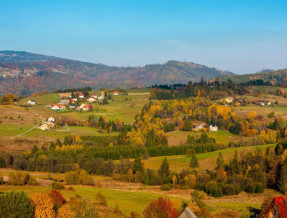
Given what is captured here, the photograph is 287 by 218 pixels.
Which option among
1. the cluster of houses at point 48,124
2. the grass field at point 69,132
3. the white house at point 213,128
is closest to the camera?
the grass field at point 69,132

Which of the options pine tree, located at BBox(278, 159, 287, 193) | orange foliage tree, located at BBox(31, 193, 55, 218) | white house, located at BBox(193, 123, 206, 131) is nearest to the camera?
orange foliage tree, located at BBox(31, 193, 55, 218)

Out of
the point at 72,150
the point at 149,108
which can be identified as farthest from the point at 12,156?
the point at 149,108

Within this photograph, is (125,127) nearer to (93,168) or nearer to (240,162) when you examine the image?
(93,168)

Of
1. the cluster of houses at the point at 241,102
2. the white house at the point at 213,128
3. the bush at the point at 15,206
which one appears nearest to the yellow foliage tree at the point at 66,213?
the bush at the point at 15,206

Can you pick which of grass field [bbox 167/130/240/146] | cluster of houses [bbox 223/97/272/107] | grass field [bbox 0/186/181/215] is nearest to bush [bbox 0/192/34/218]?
grass field [bbox 0/186/181/215]

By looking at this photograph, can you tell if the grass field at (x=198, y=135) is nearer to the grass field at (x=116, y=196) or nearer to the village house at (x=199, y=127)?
the village house at (x=199, y=127)

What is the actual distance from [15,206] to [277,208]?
2909 cm

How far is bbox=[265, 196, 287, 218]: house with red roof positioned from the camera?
117 feet

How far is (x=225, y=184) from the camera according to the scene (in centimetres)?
6931

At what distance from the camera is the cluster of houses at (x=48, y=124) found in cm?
12381

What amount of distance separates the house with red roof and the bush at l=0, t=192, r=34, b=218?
27.3 m

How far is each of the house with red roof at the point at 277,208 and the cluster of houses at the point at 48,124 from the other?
99851 millimetres

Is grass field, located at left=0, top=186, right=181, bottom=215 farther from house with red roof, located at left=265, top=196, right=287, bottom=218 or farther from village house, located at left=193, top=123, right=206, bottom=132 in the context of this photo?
village house, located at left=193, top=123, right=206, bottom=132

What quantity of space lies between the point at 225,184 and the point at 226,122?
231 feet
